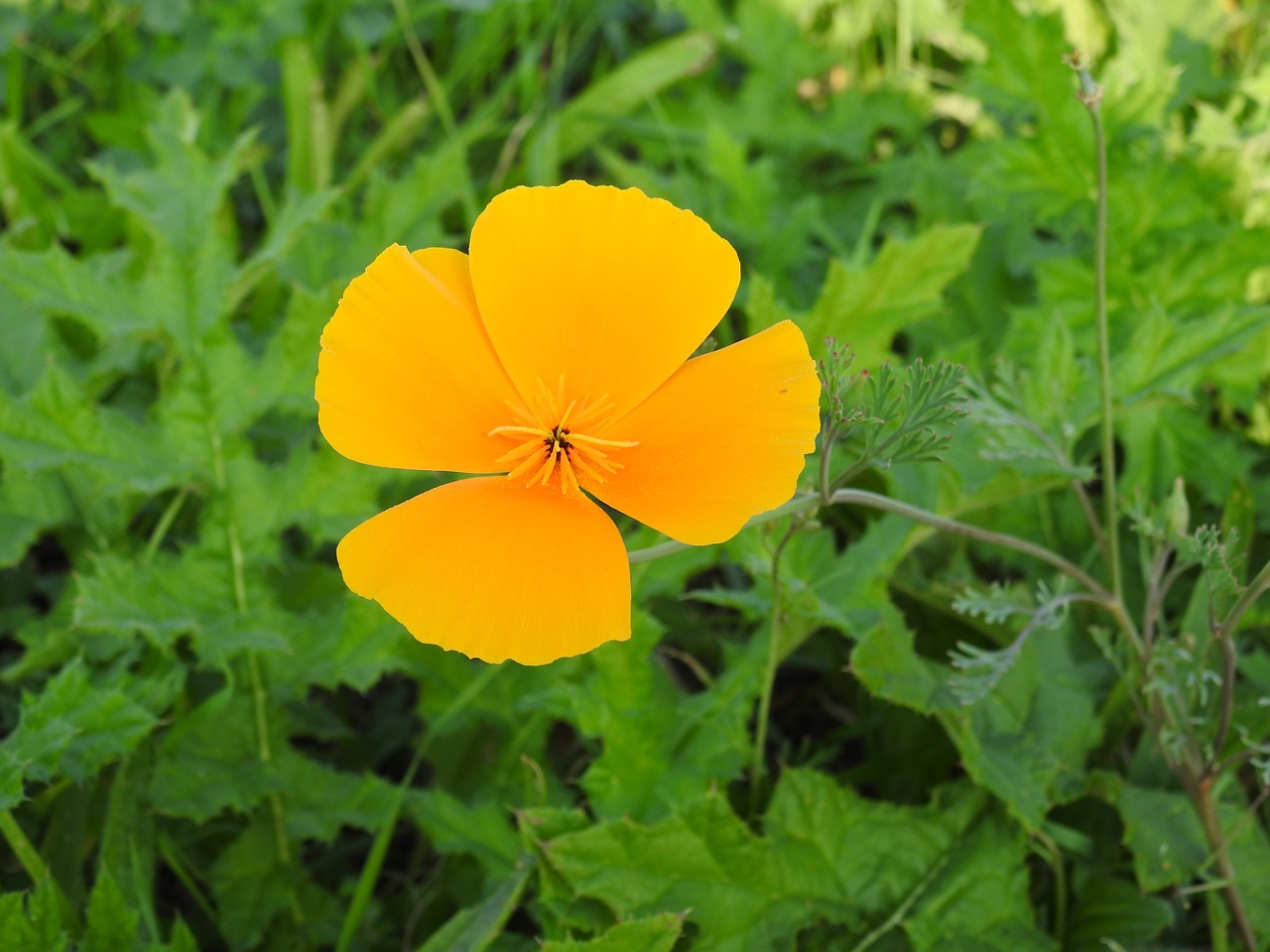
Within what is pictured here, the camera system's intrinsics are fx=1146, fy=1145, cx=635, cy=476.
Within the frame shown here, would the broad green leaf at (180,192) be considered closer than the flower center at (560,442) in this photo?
No

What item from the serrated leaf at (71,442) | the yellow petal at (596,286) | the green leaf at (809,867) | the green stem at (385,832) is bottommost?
the green stem at (385,832)

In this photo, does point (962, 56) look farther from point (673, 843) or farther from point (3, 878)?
point (3, 878)

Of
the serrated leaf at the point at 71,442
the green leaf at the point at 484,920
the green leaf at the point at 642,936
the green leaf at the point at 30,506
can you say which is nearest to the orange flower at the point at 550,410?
the green leaf at the point at 642,936

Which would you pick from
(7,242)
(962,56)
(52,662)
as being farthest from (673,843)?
(962,56)

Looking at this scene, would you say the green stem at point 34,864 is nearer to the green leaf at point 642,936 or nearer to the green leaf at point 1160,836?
the green leaf at point 642,936

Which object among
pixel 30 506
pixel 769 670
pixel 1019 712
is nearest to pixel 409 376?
pixel 769 670

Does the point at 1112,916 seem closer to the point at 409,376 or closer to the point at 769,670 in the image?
the point at 769,670

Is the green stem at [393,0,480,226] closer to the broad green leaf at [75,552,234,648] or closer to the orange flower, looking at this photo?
the broad green leaf at [75,552,234,648]

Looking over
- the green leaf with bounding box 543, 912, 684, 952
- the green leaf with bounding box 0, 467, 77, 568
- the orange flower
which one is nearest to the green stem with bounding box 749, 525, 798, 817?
the orange flower

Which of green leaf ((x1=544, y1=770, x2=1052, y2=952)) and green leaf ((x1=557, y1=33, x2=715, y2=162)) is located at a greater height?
green leaf ((x1=557, y1=33, x2=715, y2=162))
